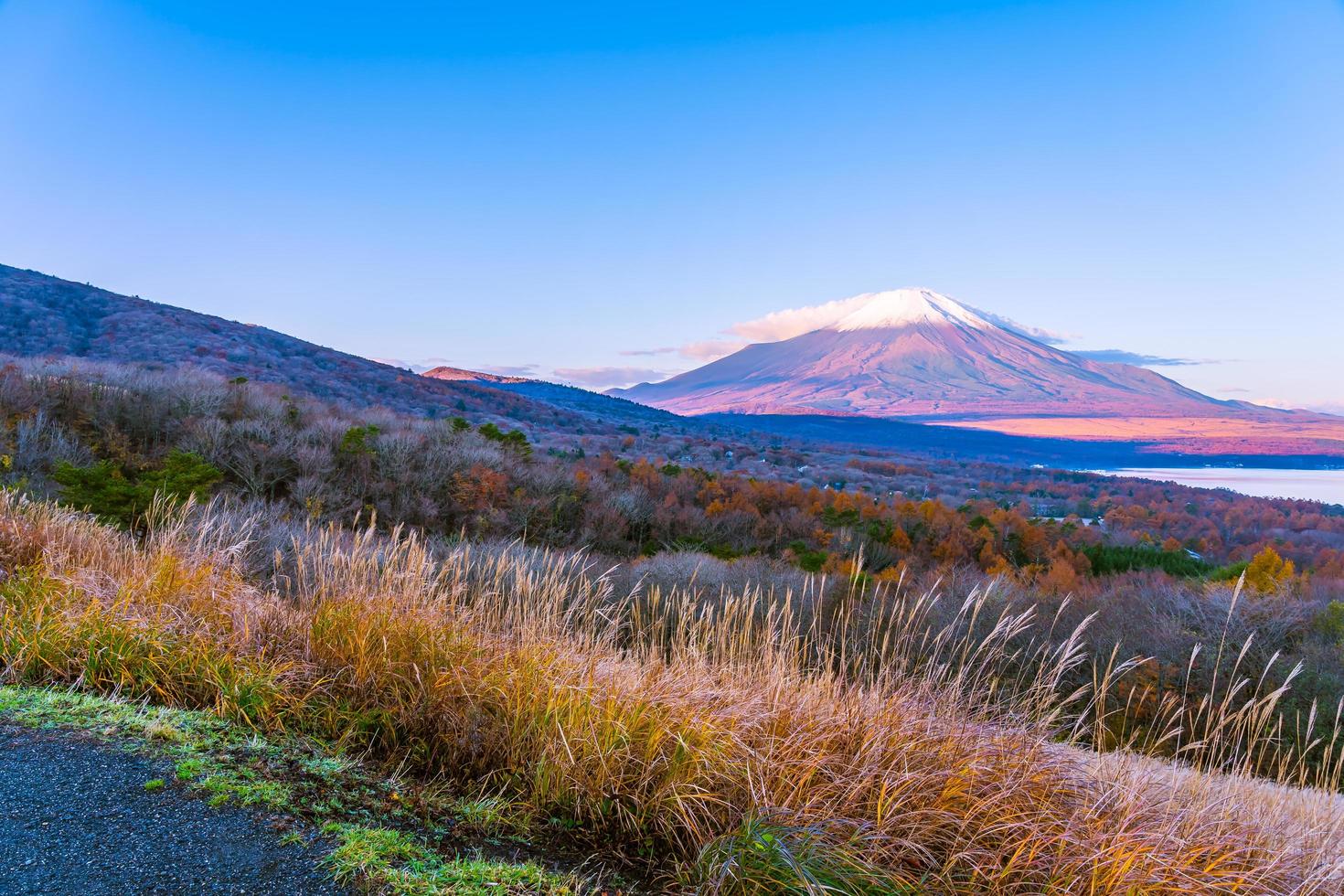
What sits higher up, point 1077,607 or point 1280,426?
point 1280,426

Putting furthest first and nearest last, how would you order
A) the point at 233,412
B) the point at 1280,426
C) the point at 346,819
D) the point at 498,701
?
the point at 1280,426
the point at 233,412
the point at 498,701
the point at 346,819

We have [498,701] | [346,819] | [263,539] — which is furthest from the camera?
[263,539]

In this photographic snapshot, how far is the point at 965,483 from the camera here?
170 feet

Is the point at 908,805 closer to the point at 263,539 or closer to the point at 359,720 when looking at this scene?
the point at 359,720

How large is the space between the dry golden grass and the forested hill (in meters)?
36.0

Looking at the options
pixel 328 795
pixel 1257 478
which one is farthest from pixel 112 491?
pixel 1257 478

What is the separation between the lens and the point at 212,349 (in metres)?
43.7

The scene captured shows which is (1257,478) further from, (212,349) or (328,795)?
(328,795)

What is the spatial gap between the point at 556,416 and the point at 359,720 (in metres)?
46.8

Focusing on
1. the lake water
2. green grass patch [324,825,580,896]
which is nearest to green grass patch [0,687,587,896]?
Result: green grass patch [324,825,580,896]

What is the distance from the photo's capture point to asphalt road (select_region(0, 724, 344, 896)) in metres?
2.57

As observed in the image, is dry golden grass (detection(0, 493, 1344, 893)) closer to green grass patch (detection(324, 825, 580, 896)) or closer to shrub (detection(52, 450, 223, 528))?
green grass patch (detection(324, 825, 580, 896))

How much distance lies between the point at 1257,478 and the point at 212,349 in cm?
12494

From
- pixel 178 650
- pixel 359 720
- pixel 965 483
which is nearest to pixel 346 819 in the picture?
pixel 359 720
